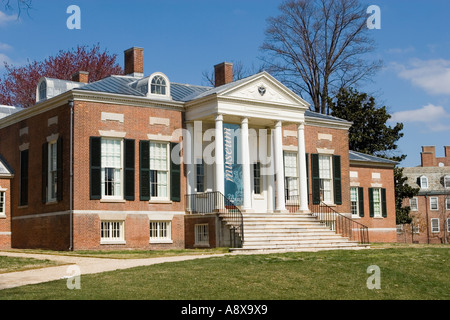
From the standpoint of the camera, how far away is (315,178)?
32188 millimetres

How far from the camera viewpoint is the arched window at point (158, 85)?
2817 cm

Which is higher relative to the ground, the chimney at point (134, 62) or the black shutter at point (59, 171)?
the chimney at point (134, 62)

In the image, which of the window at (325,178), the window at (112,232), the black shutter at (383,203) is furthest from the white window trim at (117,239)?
the black shutter at (383,203)

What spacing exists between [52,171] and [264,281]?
49.9 feet

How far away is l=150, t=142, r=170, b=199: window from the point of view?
2733 cm

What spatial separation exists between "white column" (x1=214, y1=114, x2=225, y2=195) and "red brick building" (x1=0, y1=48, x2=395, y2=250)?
0.17 ft

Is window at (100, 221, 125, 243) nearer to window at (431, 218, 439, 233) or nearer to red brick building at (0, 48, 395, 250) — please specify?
red brick building at (0, 48, 395, 250)

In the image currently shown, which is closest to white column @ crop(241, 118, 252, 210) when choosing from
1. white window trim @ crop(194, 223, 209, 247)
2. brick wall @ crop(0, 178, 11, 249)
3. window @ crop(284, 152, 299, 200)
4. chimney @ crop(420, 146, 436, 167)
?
white window trim @ crop(194, 223, 209, 247)

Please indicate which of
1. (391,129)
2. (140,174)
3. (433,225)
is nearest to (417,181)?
(433,225)

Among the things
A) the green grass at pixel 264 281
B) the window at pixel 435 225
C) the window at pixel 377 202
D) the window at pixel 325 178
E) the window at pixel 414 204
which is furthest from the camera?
the window at pixel 414 204

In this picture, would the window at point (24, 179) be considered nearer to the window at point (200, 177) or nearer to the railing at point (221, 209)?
the railing at point (221, 209)

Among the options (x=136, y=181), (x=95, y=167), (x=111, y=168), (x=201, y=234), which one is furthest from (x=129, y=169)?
(x=201, y=234)

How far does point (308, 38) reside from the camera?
150 ft

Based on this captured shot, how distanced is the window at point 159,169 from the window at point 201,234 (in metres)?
1.93
